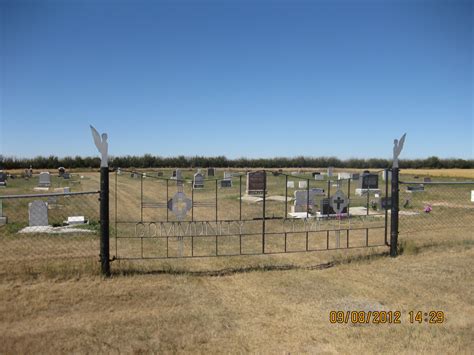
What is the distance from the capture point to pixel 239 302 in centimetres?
570

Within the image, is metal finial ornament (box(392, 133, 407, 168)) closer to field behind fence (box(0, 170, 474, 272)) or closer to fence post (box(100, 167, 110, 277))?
field behind fence (box(0, 170, 474, 272))

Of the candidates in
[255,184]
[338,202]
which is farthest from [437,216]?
[255,184]

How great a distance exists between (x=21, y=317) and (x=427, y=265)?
6.74 meters

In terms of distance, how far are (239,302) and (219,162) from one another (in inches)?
3272

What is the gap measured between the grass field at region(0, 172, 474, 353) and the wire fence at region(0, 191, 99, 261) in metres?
0.35

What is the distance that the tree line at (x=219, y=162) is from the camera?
75250mm

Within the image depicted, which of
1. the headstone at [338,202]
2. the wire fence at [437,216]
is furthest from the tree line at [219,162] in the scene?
the headstone at [338,202]

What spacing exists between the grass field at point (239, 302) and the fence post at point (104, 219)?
0.22 m

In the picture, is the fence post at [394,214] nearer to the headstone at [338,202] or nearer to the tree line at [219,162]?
the headstone at [338,202]

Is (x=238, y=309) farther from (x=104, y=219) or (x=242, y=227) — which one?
(x=242, y=227)

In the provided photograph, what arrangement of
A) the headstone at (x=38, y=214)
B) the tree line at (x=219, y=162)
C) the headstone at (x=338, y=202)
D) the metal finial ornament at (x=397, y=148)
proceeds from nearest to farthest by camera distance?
the metal finial ornament at (x=397, y=148), the headstone at (x=338, y=202), the headstone at (x=38, y=214), the tree line at (x=219, y=162)

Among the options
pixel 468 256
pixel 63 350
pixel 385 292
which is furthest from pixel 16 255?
pixel 468 256

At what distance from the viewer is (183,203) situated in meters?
8.08

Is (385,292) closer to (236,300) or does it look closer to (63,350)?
(236,300)
